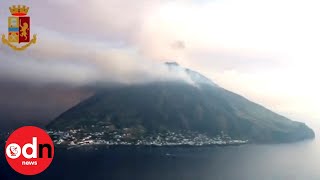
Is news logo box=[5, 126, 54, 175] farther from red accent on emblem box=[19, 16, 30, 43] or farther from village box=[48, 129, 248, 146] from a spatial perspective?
village box=[48, 129, 248, 146]

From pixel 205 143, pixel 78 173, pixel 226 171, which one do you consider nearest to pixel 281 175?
pixel 226 171

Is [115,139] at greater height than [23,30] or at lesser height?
lesser

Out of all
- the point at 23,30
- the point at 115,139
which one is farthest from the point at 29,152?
the point at 115,139

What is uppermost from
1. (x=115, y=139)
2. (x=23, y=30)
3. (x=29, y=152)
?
(x=23, y=30)

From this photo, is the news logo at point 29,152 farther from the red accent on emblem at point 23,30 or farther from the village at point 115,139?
the village at point 115,139

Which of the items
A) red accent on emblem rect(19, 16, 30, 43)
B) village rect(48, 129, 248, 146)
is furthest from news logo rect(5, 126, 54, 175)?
village rect(48, 129, 248, 146)

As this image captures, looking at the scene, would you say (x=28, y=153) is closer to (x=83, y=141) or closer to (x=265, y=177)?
(x=265, y=177)

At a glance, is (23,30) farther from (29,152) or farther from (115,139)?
(115,139)

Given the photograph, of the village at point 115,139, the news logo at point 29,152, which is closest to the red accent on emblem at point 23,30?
the news logo at point 29,152
